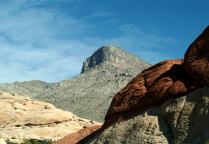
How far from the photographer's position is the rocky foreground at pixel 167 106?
80.8ft

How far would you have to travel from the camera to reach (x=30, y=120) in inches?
3022

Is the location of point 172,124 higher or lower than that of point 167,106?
lower

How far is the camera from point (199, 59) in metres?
26.2

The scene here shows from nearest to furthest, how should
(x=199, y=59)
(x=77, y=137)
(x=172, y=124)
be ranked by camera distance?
(x=172, y=124)
(x=199, y=59)
(x=77, y=137)

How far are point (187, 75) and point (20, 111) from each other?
5630cm

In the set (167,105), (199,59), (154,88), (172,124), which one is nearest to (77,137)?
(154,88)

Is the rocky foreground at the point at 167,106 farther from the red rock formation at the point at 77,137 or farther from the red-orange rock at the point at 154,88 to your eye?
the red rock formation at the point at 77,137

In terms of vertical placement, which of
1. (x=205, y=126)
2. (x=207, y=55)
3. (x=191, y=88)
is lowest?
(x=205, y=126)

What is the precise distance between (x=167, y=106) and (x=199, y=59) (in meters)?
2.91

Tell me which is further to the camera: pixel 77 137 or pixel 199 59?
pixel 77 137

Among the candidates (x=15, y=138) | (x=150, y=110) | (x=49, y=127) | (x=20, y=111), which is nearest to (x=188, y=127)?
(x=150, y=110)

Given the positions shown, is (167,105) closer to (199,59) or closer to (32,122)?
(199,59)

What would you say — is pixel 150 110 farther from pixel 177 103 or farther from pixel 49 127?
pixel 49 127

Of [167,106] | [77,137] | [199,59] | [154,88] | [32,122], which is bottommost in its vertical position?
[77,137]
